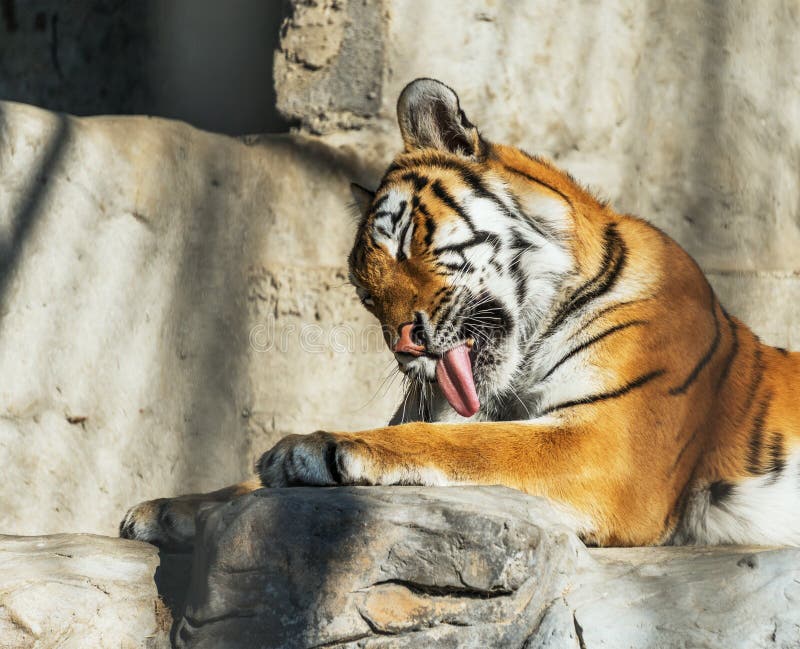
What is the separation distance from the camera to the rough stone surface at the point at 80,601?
212 cm

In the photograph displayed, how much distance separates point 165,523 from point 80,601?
39 cm

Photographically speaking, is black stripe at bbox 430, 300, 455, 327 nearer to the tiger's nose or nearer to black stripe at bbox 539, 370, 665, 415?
the tiger's nose

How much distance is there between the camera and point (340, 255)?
3586mm

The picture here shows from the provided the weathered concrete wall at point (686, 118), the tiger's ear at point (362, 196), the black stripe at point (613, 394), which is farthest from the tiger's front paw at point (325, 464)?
the weathered concrete wall at point (686, 118)

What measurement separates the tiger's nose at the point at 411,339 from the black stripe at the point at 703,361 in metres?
0.60

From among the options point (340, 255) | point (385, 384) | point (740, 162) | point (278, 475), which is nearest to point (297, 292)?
point (340, 255)

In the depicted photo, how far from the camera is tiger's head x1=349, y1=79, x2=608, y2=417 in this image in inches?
99.5

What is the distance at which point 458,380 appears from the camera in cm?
257

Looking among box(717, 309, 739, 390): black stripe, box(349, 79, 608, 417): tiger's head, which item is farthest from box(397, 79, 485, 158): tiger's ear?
box(717, 309, 739, 390): black stripe

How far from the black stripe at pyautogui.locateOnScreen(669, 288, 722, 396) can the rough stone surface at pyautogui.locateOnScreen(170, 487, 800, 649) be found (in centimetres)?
60

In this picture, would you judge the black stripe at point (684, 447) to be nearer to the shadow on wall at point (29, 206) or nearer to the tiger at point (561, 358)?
the tiger at point (561, 358)

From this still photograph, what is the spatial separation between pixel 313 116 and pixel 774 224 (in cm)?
175

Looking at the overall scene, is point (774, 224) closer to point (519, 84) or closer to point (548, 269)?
point (519, 84)

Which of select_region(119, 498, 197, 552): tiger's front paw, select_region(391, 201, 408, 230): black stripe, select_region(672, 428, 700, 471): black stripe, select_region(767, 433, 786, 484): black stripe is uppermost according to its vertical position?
select_region(391, 201, 408, 230): black stripe
